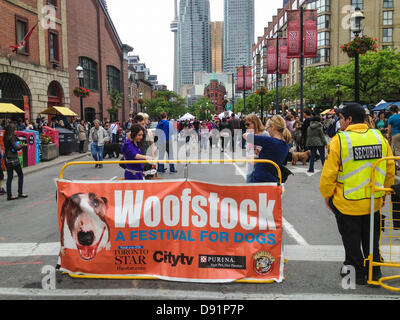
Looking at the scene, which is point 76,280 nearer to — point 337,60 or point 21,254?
point 21,254

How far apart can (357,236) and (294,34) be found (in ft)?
64.8

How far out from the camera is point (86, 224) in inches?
176

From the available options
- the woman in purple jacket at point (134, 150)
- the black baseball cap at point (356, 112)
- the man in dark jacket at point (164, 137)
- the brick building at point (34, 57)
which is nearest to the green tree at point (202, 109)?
the brick building at point (34, 57)

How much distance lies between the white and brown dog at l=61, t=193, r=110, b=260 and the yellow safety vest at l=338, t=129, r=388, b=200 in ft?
Answer: 8.94

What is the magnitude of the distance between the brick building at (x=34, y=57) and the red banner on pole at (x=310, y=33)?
18398 mm

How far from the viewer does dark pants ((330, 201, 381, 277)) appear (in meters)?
4.23

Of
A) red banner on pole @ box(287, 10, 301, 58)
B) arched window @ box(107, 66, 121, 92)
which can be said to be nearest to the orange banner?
red banner on pole @ box(287, 10, 301, 58)

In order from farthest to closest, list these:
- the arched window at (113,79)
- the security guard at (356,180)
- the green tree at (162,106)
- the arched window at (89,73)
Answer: the green tree at (162,106) → the arched window at (113,79) → the arched window at (89,73) → the security guard at (356,180)

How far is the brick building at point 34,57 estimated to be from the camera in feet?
81.6

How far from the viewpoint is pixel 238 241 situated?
14.1 ft

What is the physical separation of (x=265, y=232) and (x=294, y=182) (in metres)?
7.26

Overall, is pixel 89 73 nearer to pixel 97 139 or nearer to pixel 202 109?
pixel 97 139

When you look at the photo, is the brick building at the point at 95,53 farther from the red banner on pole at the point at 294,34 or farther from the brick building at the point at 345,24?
the brick building at the point at 345,24
